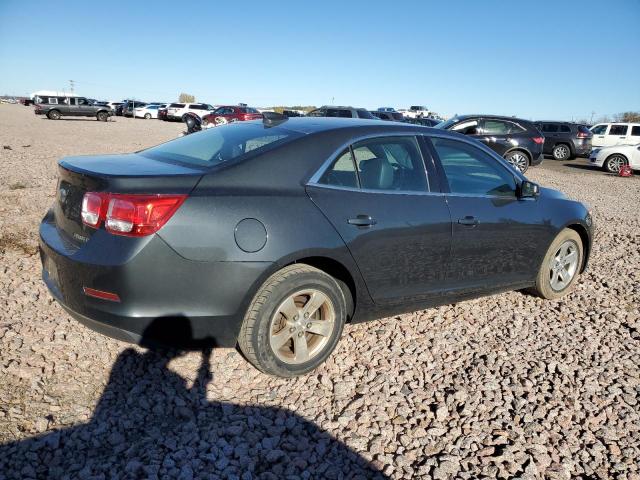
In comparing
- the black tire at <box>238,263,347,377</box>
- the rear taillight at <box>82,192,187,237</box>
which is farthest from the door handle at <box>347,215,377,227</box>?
the rear taillight at <box>82,192,187,237</box>

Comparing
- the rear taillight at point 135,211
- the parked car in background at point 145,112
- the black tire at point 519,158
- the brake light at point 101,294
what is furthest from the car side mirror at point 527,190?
the parked car in background at point 145,112

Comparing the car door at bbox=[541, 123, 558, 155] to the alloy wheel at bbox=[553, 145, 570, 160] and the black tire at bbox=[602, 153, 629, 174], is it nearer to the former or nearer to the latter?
the alloy wheel at bbox=[553, 145, 570, 160]

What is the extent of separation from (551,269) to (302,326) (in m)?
2.67

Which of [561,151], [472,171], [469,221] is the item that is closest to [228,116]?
[561,151]

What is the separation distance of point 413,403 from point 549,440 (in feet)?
2.39

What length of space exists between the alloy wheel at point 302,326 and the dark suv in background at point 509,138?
39.5 feet

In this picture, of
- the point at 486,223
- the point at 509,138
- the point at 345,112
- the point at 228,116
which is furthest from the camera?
the point at 228,116

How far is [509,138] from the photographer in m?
14.1

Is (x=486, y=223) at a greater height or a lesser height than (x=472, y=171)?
lesser

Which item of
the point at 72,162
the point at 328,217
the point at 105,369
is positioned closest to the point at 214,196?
the point at 328,217

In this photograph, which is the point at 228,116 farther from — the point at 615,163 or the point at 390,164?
the point at 390,164

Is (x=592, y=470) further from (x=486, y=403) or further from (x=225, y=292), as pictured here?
(x=225, y=292)

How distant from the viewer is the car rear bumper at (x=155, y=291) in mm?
2393

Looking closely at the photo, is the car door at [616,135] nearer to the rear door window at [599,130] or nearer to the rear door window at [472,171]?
the rear door window at [599,130]
